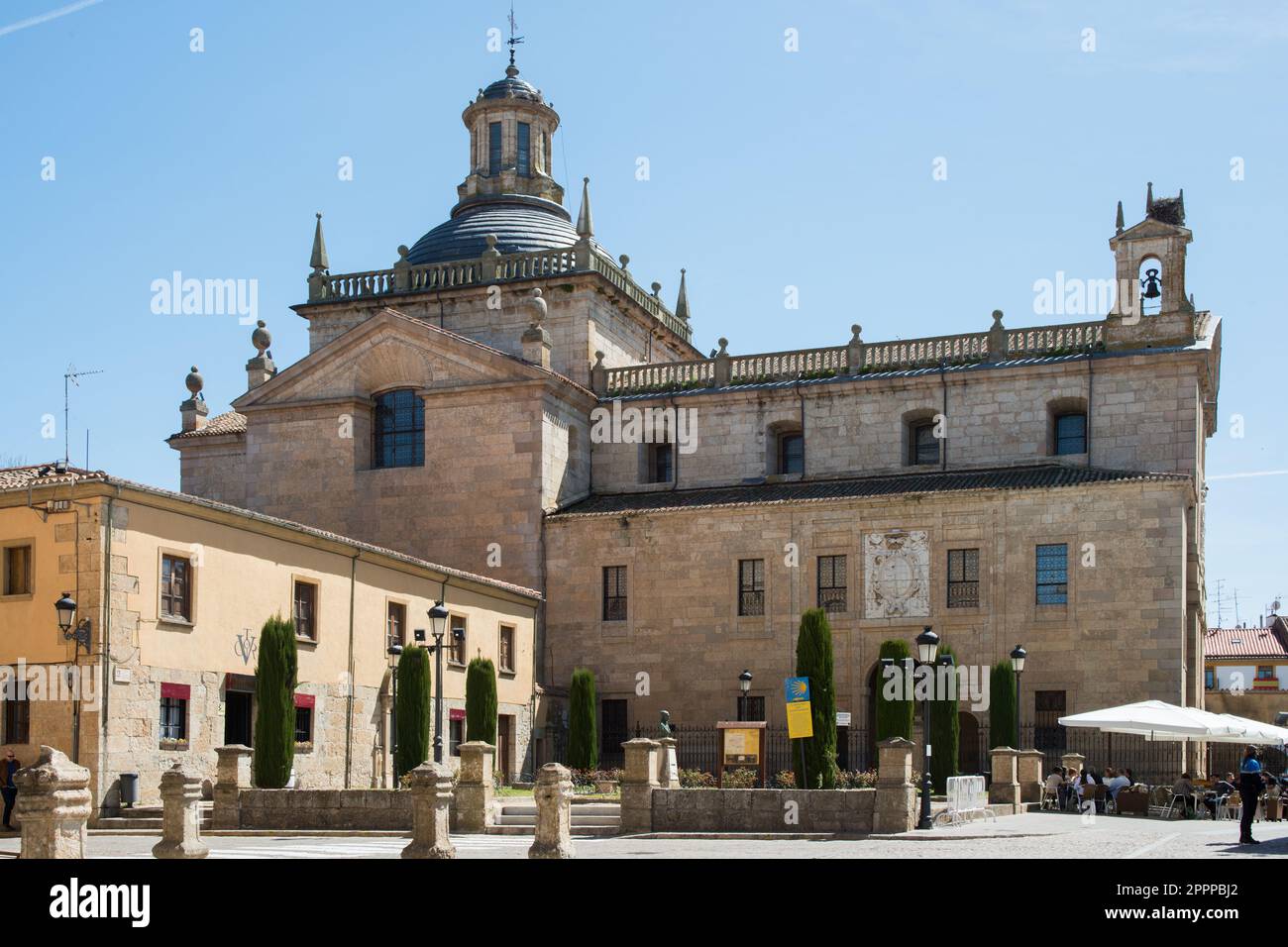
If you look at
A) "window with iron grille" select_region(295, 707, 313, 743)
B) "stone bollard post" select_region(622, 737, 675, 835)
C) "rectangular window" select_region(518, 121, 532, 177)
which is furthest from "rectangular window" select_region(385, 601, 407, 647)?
"rectangular window" select_region(518, 121, 532, 177)

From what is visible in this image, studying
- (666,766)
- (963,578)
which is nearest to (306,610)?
(666,766)

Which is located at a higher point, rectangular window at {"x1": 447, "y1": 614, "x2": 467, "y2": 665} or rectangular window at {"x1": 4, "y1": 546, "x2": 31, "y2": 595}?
rectangular window at {"x1": 4, "y1": 546, "x2": 31, "y2": 595}

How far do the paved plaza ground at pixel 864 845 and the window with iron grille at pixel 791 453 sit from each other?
56.9 ft

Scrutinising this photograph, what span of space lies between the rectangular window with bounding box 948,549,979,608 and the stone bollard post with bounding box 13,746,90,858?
2666 cm

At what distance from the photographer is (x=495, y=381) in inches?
1622

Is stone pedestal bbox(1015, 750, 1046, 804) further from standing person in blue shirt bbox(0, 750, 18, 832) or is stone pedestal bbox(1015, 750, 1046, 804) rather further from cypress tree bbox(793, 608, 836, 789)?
standing person in blue shirt bbox(0, 750, 18, 832)

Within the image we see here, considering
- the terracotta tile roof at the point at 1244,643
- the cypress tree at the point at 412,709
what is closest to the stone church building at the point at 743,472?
the cypress tree at the point at 412,709

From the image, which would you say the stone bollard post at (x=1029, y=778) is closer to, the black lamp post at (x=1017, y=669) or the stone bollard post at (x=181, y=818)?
the black lamp post at (x=1017, y=669)

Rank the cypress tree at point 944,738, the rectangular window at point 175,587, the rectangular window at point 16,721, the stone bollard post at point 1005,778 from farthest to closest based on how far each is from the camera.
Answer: the cypress tree at point 944,738
the stone bollard post at point 1005,778
the rectangular window at point 175,587
the rectangular window at point 16,721

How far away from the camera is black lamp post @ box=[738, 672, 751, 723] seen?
112 feet

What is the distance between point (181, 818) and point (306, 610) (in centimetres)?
1180

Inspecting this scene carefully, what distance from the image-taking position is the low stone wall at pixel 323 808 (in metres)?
25.6

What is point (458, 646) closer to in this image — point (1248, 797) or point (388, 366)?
point (388, 366)

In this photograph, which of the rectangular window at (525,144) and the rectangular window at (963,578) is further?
the rectangular window at (525,144)
